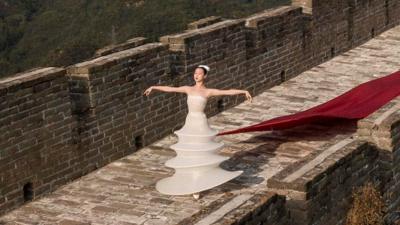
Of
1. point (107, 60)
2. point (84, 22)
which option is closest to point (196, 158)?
point (107, 60)

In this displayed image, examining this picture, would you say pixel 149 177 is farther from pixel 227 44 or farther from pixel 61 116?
pixel 227 44

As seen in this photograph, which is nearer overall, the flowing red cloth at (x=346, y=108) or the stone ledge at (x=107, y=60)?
the stone ledge at (x=107, y=60)

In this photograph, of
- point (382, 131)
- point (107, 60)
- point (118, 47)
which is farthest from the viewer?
point (118, 47)

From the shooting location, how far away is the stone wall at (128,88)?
10.0m

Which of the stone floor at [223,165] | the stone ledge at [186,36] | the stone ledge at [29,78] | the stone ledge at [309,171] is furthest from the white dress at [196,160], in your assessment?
the stone ledge at [186,36]

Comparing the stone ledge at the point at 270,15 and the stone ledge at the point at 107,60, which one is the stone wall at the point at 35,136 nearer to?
→ the stone ledge at the point at 107,60

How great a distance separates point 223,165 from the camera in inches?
429

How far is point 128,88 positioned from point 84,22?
2944cm

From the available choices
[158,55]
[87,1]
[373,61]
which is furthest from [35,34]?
[158,55]

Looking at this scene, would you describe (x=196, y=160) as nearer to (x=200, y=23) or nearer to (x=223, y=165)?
(x=223, y=165)

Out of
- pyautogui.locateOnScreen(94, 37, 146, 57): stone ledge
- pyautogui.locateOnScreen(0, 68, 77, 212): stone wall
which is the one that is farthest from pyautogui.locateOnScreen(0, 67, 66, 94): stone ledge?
A: pyautogui.locateOnScreen(94, 37, 146, 57): stone ledge

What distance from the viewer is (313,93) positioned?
1452cm

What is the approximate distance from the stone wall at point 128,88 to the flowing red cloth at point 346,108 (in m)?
1.15

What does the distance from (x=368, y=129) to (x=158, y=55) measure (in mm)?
3156
